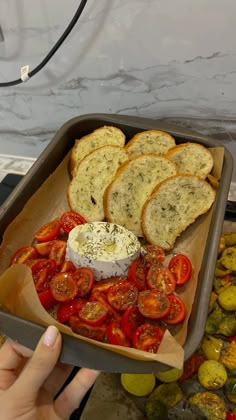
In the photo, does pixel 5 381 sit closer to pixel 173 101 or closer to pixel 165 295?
pixel 165 295

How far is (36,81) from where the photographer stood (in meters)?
1.91

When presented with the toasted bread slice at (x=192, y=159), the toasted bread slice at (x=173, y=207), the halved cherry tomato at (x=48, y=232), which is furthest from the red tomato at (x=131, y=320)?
the toasted bread slice at (x=192, y=159)

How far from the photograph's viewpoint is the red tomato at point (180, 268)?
1.47 meters

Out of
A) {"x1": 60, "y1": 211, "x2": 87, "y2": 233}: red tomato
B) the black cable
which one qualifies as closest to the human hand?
{"x1": 60, "y1": 211, "x2": 87, "y2": 233}: red tomato

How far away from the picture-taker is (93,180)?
1705 millimetres

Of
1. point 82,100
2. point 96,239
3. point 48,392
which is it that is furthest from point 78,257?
point 82,100

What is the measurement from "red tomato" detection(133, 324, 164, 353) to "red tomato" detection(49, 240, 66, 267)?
0.34 metres

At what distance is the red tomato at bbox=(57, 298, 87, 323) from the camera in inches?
55.2

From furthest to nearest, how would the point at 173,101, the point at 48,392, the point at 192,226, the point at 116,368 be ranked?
the point at 173,101, the point at 192,226, the point at 48,392, the point at 116,368

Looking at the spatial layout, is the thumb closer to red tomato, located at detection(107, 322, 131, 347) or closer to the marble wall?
red tomato, located at detection(107, 322, 131, 347)

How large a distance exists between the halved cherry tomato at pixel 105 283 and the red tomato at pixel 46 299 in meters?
0.13

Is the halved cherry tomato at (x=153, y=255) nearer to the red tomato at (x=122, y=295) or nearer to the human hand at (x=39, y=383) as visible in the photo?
the red tomato at (x=122, y=295)

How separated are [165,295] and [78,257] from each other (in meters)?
0.28

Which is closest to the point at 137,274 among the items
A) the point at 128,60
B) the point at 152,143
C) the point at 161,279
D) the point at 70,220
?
the point at 161,279
